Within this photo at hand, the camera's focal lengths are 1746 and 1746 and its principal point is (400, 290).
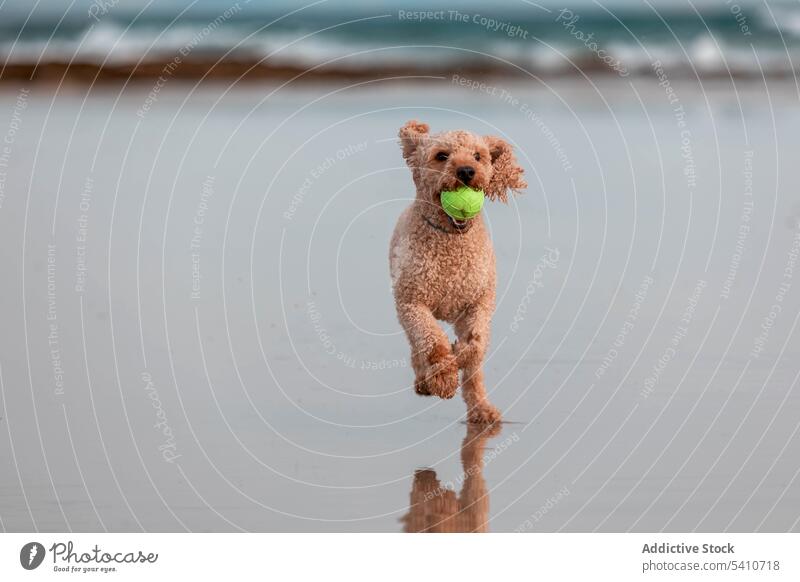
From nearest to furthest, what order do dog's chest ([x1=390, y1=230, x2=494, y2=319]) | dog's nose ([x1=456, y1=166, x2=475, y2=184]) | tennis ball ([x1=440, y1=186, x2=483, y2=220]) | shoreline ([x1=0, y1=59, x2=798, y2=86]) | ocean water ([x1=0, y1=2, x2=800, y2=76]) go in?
1. dog's nose ([x1=456, y1=166, x2=475, y2=184])
2. tennis ball ([x1=440, y1=186, x2=483, y2=220])
3. dog's chest ([x1=390, y1=230, x2=494, y2=319])
4. ocean water ([x1=0, y1=2, x2=800, y2=76])
5. shoreline ([x1=0, y1=59, x2=798, y2=86])

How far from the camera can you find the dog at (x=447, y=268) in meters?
9.88

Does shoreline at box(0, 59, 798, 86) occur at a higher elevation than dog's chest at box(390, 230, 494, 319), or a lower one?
higher

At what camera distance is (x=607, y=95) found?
22938 millimetres

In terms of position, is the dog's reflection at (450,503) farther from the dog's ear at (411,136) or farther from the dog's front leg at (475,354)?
the dog's ear at (411,136)

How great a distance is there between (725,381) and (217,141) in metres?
9.76

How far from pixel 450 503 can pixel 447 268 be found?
2069 millimetres

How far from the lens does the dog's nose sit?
9.72 meters

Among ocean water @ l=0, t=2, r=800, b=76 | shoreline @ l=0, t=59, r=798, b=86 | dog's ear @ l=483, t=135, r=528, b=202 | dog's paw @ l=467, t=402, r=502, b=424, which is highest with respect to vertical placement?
ocean water @ l=0, t=2, r=800, b=76

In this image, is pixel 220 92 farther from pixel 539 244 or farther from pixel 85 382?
pixel 85 382

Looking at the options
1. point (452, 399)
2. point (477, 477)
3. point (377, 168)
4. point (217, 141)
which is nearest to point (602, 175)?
point (377, 168)

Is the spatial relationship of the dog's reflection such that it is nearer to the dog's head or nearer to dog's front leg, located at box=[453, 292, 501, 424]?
dog's front leg, located at box=[453, 292, 501, 424]

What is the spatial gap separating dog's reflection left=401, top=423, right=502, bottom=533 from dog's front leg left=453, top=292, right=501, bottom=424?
0.83 meters

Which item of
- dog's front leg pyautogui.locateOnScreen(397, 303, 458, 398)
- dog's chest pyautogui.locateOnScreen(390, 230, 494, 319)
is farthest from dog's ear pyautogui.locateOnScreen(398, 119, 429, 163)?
dog's front leg pyautogui.locateOnScreen(397, 303, 458, 398)
